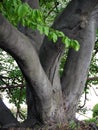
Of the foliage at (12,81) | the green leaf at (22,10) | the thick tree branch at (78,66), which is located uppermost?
the green leaf at (22,10)

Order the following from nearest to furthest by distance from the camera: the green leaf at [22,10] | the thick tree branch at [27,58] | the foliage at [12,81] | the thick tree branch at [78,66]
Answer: the green leaf at [22,10]
the thick tree branch at [27,58]
the thick tree branch at [78,66]
the foliage at [12,81]

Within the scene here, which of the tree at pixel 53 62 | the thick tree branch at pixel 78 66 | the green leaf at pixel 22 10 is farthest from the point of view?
the thick tree branch at pixel 78 66

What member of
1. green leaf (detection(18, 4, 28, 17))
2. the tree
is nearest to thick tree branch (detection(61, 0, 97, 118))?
the tree

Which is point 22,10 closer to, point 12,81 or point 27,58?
point 27,58

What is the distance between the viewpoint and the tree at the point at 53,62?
11.8 ft

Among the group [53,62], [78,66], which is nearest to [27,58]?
[53,62]

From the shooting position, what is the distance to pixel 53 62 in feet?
13.9

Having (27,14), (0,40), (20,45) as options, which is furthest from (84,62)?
(27,14)

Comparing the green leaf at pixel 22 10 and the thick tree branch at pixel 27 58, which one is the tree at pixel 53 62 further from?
the green leaf at pixel 22 10

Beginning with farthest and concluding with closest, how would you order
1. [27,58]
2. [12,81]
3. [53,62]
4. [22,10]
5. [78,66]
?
[12,81]
[78,66]
[53,62]
[27,58]
[22,10]

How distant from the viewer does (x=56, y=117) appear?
4.50m

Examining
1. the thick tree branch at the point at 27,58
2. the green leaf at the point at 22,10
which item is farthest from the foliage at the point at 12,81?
the green leaf at the point at 22,10

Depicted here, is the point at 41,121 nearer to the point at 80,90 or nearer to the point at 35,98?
the point at 35,98

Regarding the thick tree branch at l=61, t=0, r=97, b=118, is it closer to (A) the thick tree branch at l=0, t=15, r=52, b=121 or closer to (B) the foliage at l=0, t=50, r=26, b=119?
(A) the thick tree branch at l=0, t=15, r=52, b=121
